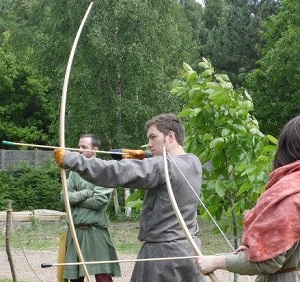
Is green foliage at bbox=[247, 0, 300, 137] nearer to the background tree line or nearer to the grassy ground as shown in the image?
the background tree line

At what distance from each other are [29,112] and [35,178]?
973 cm

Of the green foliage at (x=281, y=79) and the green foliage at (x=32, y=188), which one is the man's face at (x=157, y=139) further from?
the green foliage at (x=281, y=79)

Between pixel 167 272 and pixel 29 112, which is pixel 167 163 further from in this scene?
pixel 29 112

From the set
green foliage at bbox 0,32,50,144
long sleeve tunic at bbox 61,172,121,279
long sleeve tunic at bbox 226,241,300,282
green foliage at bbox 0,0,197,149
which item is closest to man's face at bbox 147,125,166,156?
long sleeve tunic at bbox 226,241,300,282

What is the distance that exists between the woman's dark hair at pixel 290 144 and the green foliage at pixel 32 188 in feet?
62.6

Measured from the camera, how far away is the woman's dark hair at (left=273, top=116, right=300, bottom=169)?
2619 millimetres

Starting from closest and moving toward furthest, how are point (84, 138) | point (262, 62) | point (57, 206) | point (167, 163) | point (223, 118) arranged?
point (167, 163) → point (223, 118) → point (84, 138) → point (57, 206) → point (262, 62)

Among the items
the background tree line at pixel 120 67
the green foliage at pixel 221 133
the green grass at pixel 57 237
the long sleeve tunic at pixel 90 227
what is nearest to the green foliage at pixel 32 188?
the background tree line at pixel 120 67

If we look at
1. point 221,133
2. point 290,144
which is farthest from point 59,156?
point 221,133

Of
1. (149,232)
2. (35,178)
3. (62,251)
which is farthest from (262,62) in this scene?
(149,232)

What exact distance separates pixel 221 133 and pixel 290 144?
2471 mm

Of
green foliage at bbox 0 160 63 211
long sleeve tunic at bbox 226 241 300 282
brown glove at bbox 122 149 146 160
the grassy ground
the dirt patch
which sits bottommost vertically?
green foliage at bbox 0 160 63 211

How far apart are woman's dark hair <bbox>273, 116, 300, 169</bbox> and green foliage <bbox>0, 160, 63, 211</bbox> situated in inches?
751

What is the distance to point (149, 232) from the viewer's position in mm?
4047
